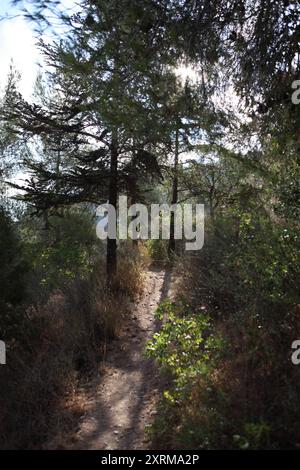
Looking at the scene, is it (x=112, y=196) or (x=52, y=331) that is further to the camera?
(x=112, y=196)

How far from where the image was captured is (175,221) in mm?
18109

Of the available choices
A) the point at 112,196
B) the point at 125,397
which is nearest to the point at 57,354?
the point at 125,397

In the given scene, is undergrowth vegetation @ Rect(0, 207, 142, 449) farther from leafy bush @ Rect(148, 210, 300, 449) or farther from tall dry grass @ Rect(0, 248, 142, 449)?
leafy bush @ Rect(148, 210, 300, 449)

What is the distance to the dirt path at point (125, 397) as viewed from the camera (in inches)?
200

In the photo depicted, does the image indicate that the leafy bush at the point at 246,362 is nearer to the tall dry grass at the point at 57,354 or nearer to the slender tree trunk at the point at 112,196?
the tall dry grass at the point at 57,354

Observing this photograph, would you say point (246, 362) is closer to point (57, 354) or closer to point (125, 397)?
point (125, 397)

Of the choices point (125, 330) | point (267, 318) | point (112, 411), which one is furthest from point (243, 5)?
point (125, 330)

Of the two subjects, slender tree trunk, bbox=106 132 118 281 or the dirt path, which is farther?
slender tree trunk, bbox=106 132 118 281

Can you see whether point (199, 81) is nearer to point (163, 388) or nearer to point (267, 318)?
point (267, 318)

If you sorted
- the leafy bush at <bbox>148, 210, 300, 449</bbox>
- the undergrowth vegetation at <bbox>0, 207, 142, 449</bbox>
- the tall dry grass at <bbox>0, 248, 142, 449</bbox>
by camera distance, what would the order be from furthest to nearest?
the undergrowth vegetation at <bbox>0, 207, 142, 449</bbox>
the tall dry grass at <bbox>0, 248, 142, 449</bbox>
the leafy bush at <bbox>148, 210, 300, 449</bbox>

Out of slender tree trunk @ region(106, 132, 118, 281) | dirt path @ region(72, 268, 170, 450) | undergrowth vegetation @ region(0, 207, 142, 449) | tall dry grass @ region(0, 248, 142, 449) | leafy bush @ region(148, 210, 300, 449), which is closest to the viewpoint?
leafy bush @ region(148, 210, 300, 449)

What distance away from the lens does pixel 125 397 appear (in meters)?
6.19

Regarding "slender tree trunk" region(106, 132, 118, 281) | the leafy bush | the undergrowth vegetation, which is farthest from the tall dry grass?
the leafy bush

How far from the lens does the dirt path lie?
5.08 metres
